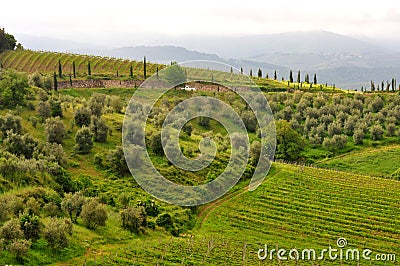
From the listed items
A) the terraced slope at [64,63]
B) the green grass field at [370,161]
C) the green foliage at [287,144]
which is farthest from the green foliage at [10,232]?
the terraced slope at [64,63]

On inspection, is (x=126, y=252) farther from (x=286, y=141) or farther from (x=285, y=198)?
(x=286, y=141)

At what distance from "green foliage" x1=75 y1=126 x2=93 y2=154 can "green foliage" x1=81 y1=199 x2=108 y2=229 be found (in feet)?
69.8

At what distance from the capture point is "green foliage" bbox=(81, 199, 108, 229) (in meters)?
41.5

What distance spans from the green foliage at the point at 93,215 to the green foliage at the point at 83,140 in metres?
21.3

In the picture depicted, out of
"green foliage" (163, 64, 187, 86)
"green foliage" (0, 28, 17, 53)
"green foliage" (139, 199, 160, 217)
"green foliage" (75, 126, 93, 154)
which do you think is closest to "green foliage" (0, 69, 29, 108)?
"green foliage" (75, 126, 93, 154)

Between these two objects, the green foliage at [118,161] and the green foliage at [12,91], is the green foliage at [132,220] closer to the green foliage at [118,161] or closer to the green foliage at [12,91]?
the green foliage at [118,161]

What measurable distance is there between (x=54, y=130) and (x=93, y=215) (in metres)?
24.7

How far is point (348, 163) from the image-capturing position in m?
82.6

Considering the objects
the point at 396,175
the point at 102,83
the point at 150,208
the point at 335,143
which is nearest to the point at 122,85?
the point at 102,83

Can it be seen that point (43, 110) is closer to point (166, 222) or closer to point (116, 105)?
point (116, 105)

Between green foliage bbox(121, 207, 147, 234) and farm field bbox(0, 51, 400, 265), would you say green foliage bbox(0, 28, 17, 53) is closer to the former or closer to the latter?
farm field bbox(0, 51, 400, 265)

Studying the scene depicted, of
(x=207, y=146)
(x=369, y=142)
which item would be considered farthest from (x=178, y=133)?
(x=369, y=142)

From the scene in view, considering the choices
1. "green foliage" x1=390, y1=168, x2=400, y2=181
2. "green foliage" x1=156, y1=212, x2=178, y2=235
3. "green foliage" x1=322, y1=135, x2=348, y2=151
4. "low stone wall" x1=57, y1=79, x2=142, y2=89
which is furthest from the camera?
"low stone wall" x1=57, y1=79, x2=142, y2=89

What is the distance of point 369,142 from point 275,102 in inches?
1117
